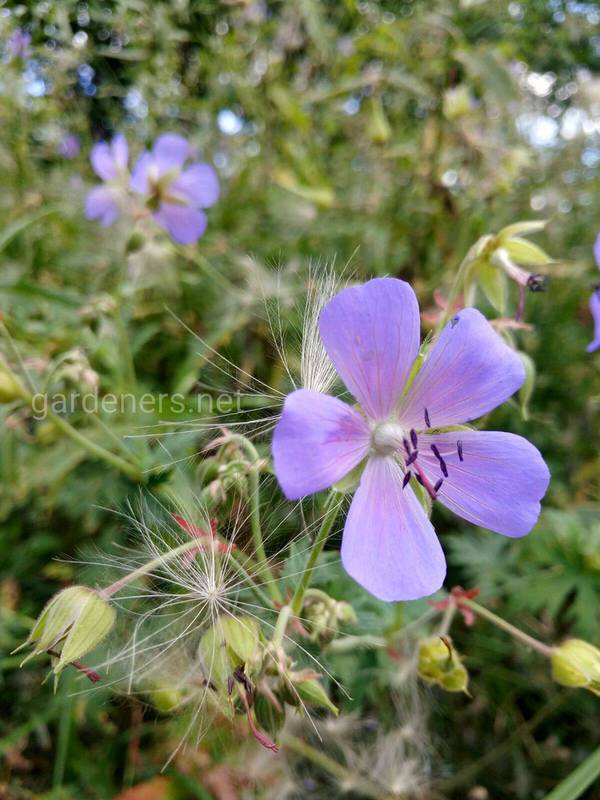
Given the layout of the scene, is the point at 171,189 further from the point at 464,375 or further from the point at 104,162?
the point at 464,375

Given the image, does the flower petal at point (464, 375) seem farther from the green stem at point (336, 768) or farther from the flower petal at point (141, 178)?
the flower petal at point (141, 178)

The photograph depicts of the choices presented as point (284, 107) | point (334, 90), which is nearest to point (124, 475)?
point (284, 107)

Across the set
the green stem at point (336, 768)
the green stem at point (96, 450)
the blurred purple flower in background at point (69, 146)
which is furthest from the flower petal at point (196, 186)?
the green stem at point (336, 768)

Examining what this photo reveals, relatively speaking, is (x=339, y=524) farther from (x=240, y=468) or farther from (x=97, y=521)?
(x=97, y=521)

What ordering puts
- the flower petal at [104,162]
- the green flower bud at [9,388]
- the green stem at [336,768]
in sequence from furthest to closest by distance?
the flower petal at [104,162] < the green stem at [336,768] < the green flower bud at [9,388]

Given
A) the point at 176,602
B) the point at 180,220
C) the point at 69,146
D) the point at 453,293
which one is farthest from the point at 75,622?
the point at 69,146

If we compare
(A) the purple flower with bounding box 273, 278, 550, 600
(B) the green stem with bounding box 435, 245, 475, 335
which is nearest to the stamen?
(A) the purple flower with bounding box 273, 278, 550, 600
